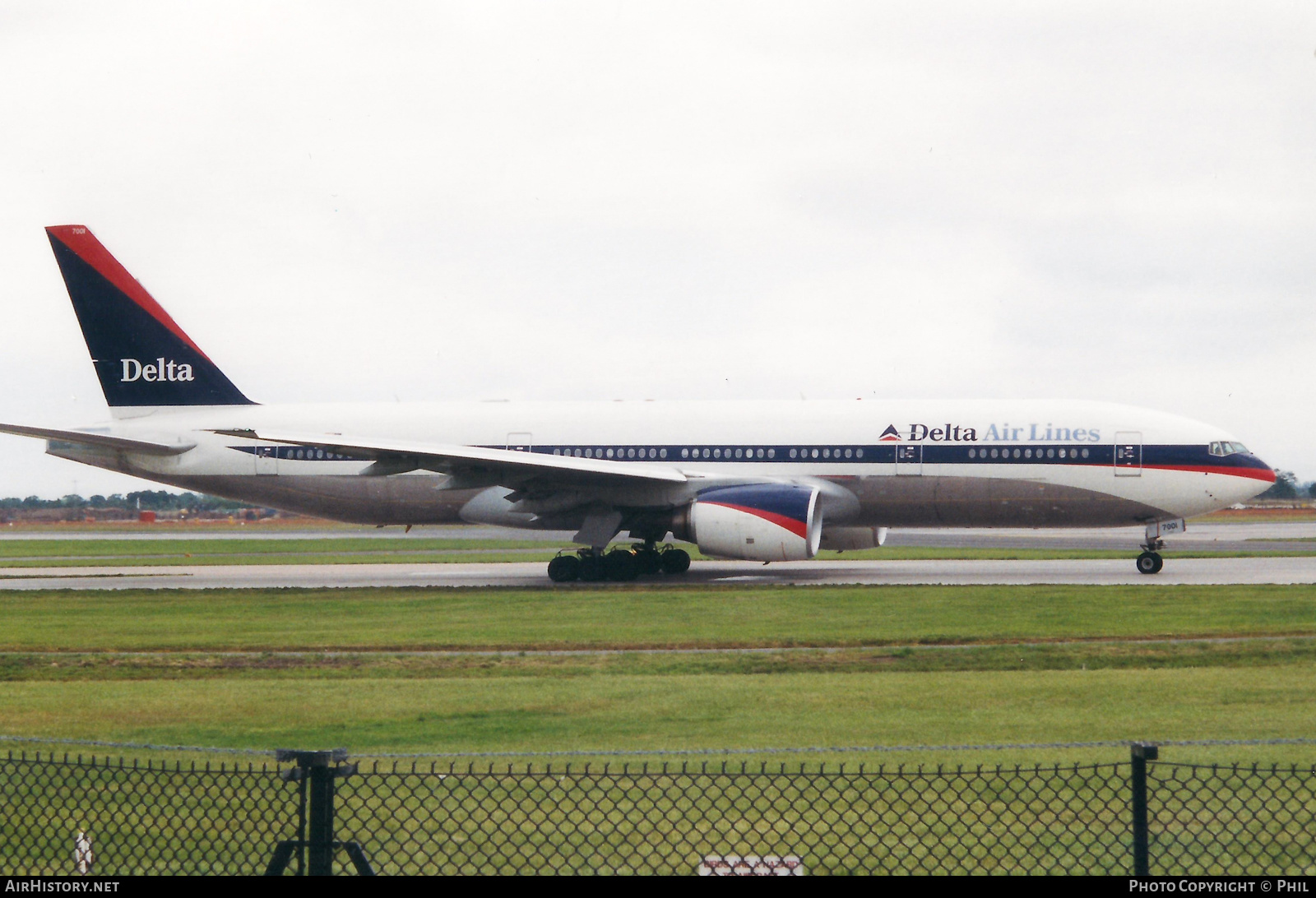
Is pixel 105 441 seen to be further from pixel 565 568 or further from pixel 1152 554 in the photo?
pixel 1152 554

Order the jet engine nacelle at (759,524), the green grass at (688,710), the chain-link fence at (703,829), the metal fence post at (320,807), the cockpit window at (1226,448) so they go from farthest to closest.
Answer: the cockpit window at (1226,448) < the jet engine nacelle at (759,524) < the green grass at (688,710) < the chain-link fence at (703,829) < the metal fence post at (320,807)

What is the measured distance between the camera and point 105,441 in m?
31.2

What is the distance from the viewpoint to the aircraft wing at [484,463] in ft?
88.3

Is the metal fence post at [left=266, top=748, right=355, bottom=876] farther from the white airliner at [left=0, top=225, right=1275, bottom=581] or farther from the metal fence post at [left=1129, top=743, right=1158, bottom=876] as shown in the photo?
the white airliner at [left=0, top=225, right=1275, bottom=581]

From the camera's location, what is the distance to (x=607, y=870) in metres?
6.71

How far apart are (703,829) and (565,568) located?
A: 21727mm

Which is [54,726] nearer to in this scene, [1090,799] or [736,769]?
[736,769]

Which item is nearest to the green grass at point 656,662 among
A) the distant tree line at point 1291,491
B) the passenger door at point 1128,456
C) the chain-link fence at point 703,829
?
the chain-link fence at point 703,829

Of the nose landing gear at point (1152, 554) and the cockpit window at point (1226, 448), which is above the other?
the cockpit window at point (1226, 448)

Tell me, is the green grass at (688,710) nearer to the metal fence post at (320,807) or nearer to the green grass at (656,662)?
the green grass at (656,662)

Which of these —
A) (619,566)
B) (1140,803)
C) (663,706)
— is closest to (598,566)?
(619,566)

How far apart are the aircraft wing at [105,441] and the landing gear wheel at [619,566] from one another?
38.8ft

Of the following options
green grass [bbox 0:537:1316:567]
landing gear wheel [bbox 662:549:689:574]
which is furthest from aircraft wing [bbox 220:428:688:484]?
green grass [bbox 0:537:1316:567]
